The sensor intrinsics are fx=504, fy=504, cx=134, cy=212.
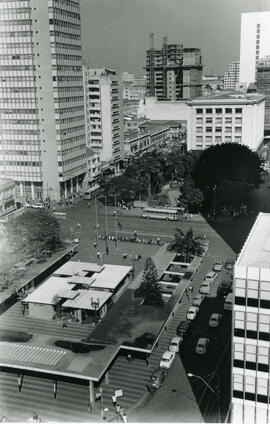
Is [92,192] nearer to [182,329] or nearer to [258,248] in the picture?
[182,329]

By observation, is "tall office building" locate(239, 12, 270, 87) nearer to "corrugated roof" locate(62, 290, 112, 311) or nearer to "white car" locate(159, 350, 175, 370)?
"corrugated roof" locate(62, 290, 112, 311)

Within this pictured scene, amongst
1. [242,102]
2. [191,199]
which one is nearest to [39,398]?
[191,199]

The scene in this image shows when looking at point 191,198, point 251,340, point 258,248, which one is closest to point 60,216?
point 191,198

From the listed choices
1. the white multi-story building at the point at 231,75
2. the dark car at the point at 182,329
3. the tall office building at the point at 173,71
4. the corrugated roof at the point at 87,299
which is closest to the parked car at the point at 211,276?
the dark car at the point at 182,329

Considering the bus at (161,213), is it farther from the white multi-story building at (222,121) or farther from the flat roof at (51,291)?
the white multi-story building at (222,121)

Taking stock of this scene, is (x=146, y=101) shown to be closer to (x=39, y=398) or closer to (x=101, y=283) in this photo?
(x=101, y=283)

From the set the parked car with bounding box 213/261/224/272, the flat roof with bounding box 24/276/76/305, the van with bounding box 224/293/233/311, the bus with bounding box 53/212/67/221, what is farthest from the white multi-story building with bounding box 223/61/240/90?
the flat roof with bounding box 24/276/76/305
